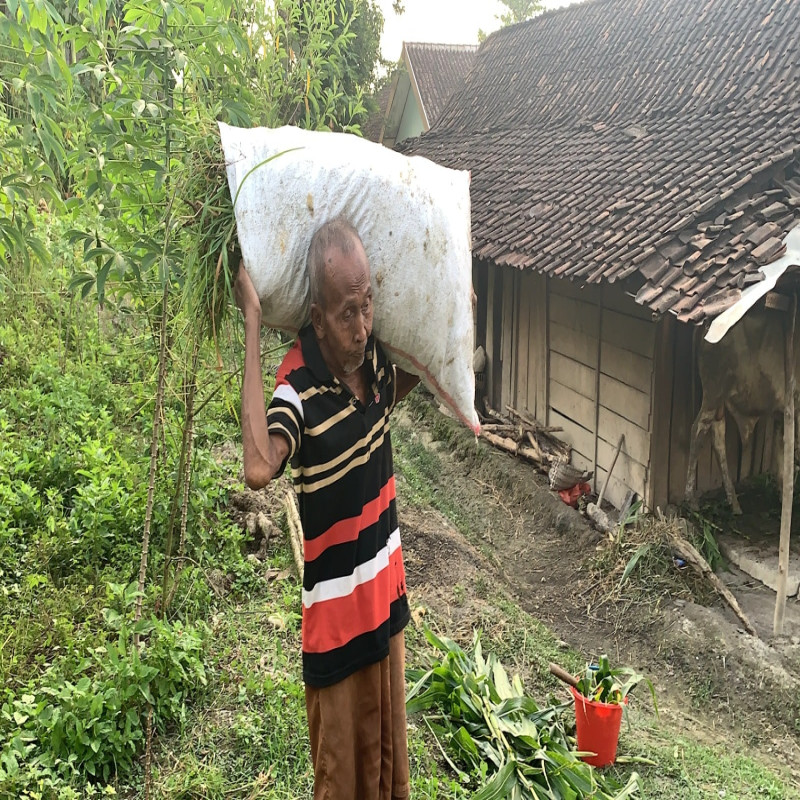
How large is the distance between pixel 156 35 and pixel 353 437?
151 centimetres

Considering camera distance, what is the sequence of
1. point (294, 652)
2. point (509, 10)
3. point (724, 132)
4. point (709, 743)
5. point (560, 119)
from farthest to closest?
1. point (509, 10)
2. point (560, 119)
3. point (724, 132)
4. point (709, 743)
5. point (294, 652)

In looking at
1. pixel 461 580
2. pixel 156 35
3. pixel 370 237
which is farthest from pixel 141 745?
pixel 461 580

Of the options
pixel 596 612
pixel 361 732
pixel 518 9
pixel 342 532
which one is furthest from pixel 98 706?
pixel 518 9

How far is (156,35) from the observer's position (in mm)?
2484

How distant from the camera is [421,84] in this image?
18672 millimetres

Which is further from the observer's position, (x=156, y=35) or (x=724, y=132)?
(x=724, y=132)

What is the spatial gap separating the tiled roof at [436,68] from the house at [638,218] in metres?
7.49

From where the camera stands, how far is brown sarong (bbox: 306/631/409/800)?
7.07 feet

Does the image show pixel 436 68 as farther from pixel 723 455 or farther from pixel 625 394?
pixel 723 455

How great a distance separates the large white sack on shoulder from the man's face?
93mm

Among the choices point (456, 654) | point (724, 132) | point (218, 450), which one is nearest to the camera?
point (456, 654)

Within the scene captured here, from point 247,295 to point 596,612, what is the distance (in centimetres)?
530

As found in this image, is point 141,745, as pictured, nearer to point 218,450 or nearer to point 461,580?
point 218,450

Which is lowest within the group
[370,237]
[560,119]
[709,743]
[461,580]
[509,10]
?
[709,743]
